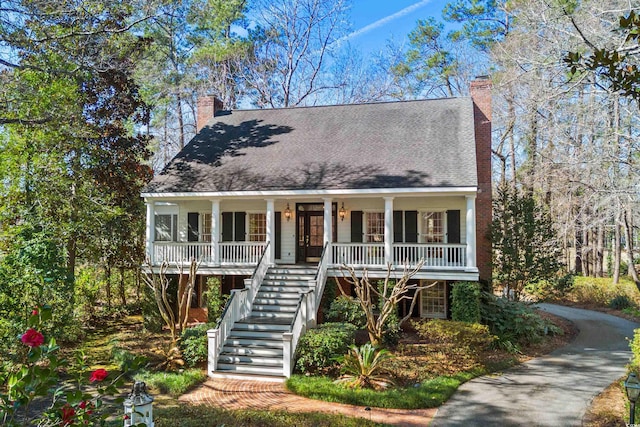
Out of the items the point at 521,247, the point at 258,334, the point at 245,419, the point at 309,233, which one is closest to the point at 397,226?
the point at 309,233

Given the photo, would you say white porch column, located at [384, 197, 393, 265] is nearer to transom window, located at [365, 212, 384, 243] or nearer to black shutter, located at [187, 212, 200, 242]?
transom window, located at [365, 212, 384, 243]

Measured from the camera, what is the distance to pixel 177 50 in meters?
28.7

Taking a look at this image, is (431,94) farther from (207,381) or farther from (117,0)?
(207,381)

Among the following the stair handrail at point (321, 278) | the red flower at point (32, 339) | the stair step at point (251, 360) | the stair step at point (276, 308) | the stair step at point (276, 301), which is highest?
the red flower at point (32, 339)

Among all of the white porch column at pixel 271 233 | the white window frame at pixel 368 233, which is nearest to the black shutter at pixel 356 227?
the white window frame at pixel 368 233

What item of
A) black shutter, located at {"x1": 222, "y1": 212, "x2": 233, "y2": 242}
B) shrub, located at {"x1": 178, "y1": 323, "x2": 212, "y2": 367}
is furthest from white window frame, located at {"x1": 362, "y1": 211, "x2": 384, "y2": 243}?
shrub, located at {"x1": 178, "y1": 323, "x2": 212, "y2": 367}

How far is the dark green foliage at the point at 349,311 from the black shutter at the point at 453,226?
412 centimetres

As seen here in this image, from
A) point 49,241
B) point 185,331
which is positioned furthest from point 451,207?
point 49,241

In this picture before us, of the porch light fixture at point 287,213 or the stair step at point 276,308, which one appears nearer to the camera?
the stair step at point 276,308

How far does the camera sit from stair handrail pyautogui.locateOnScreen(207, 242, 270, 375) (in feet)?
36.9

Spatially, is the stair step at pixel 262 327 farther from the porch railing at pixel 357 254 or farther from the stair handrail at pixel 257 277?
the porch railing at pixel 357 254

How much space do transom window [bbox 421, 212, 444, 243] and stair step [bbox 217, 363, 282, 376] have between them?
724 centimetres

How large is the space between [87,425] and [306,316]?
29.6ft

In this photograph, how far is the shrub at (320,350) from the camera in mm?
10938
